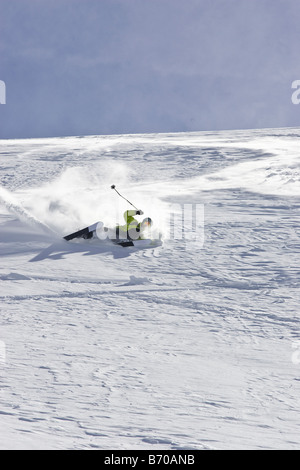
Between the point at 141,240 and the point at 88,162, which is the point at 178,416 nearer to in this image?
the point at 141,240

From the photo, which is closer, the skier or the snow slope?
the snow slope

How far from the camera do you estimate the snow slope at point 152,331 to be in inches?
160

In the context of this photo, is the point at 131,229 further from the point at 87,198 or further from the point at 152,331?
the point at 87,198

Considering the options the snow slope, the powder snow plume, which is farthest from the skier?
A: the powder snow plume

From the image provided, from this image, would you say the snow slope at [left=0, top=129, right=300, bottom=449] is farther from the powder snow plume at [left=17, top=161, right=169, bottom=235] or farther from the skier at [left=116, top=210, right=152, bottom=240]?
the skier at [left=116, top=210, right=152, bottom=240]

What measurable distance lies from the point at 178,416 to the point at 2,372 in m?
1.78

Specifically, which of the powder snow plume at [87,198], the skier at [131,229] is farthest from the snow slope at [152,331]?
the skier at [131,229]

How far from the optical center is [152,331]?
236 inches

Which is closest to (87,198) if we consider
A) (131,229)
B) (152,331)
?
(131,229)

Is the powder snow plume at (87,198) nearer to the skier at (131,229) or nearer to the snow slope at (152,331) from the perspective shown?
the snow slope at (152,331)

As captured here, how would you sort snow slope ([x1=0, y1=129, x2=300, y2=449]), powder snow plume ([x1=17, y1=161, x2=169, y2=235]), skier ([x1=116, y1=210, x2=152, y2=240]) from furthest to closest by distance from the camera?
powder snow plume ([x1=17, y1=161, x2=169, y2=235]) < skier ([x1=116, y1=210, x2=152, y2=240]) < snow slope ([x1=0, y1=129, x2=300, y2=449])

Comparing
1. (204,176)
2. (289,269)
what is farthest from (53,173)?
(289,269)

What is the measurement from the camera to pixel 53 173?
66.1 ft

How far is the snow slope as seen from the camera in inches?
160
